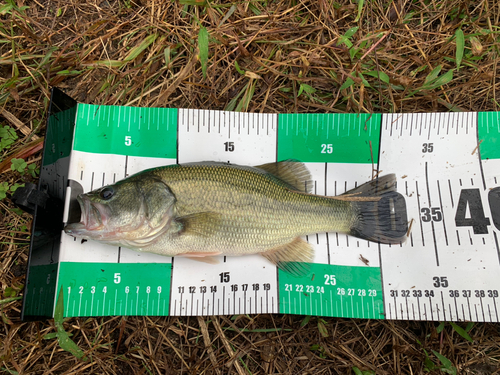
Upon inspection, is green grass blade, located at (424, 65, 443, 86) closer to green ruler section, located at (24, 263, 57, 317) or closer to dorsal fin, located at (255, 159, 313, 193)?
dorsal fin, located at (255, 159, 313, 193)

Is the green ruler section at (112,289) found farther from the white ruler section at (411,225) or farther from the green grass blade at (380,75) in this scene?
the green grass blade at (380,75)

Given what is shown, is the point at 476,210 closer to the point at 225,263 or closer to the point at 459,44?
the point at 459,44

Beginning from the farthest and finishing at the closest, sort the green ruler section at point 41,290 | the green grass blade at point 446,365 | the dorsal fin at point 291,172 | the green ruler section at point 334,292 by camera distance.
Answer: the dorsal fin at point 291,172 → the green ruler section at point 334,292 → the green grass blade at point 446,365 → the green ruler section at point 41,290

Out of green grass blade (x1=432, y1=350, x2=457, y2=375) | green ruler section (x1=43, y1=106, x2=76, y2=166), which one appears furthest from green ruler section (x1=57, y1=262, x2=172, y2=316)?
green grass blade (x1=432, y1=350, x2=457, y2=375)

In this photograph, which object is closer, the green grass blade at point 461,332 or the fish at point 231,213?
the fish at point 231,213

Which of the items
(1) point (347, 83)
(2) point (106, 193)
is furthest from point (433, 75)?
(2) point (106, 193)

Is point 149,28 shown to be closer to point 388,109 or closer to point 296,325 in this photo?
point 388,109

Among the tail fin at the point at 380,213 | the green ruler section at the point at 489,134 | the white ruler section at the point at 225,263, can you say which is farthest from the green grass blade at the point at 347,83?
the green ruler section at the point at 489,134
